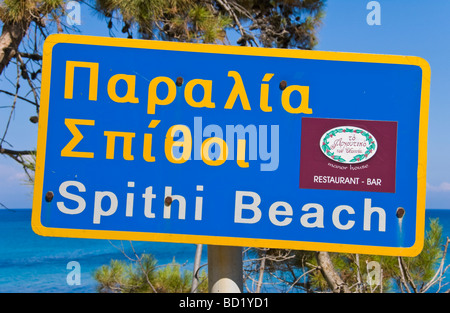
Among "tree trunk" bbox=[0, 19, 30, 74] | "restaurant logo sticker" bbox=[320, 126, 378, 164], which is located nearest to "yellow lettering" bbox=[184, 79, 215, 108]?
"restaurant logo sticker" bbox=[320, 126, 378, 164]

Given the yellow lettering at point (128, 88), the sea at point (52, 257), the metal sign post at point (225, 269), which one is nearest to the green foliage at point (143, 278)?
the metal sign post at point (225, 269)

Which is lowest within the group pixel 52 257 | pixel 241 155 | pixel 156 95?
pixel 52 257

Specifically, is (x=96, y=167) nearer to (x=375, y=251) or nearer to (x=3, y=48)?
(x=375, y=251)

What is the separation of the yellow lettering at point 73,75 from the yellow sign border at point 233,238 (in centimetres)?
5

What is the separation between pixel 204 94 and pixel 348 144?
39 centimetres

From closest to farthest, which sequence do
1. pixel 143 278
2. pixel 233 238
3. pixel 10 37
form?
pixel 233 238
pixel 10 37
pixel 143 278

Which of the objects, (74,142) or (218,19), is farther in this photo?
(218,19)

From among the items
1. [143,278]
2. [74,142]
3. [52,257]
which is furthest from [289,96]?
[52,257]

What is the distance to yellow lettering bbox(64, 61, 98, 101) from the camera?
1.28m

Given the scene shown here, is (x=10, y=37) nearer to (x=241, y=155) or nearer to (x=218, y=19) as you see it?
(x=218, y=19)

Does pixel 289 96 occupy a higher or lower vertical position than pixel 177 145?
higher

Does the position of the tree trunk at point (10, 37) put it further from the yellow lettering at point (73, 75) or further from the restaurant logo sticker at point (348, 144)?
the restaurant logo sticker at point (348, 144)

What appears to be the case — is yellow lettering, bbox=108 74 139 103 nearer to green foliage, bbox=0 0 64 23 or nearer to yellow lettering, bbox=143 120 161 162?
yellow lettering, bbox=143 120 161 162

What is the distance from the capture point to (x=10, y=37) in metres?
3.13
